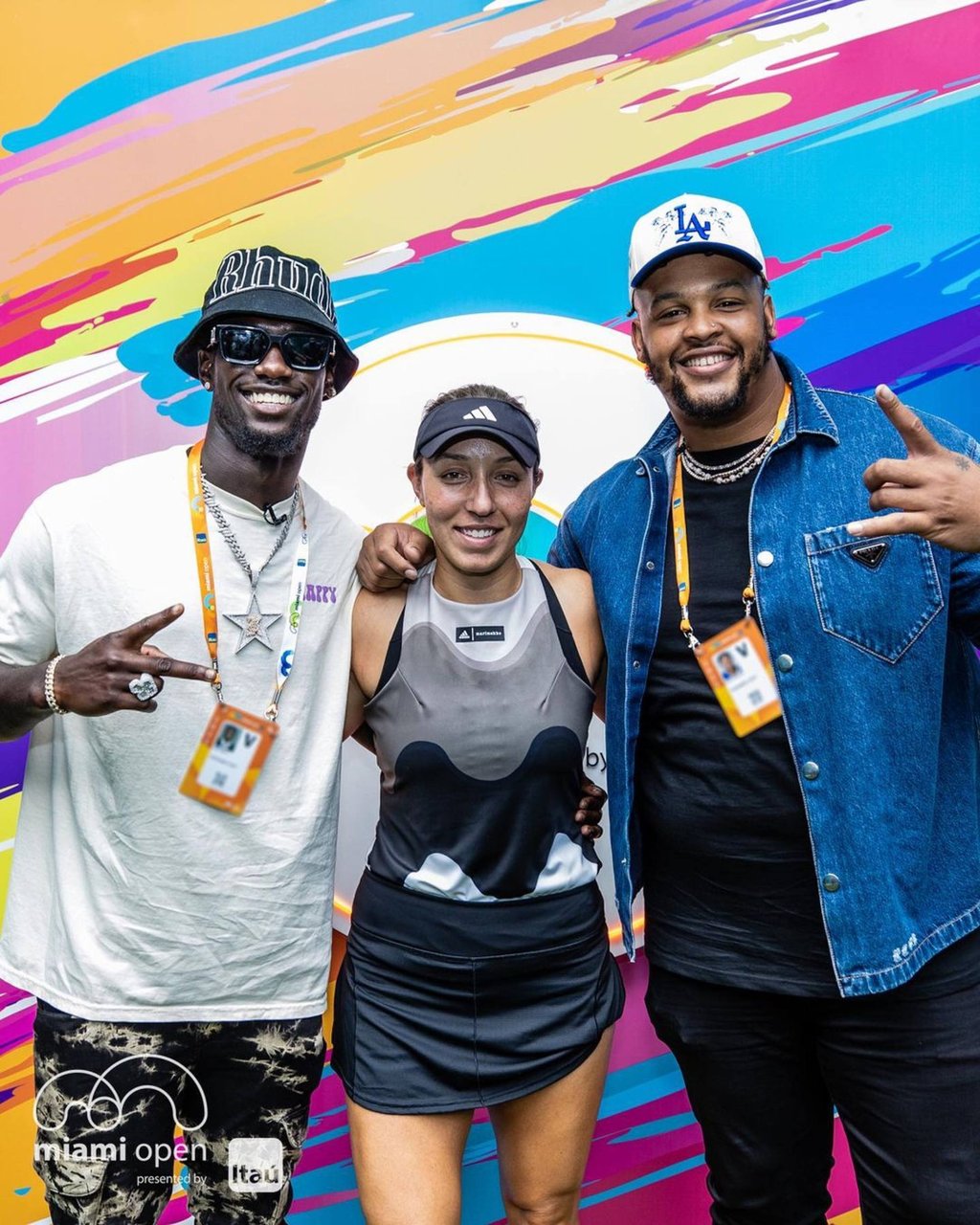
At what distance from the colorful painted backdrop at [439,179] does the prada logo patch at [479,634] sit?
968mm

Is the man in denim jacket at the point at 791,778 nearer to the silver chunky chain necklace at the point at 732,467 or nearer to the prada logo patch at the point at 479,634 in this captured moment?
the silver chunky chain necklace at the point at 732,467

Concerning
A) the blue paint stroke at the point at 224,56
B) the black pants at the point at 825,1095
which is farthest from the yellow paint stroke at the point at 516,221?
the black pants at the point at 825,1095

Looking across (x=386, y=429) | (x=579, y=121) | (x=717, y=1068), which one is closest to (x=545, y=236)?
(x=579, y=121)

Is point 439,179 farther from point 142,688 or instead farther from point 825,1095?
point 825,1095

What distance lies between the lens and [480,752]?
211 centimetres

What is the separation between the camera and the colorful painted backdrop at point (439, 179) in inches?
108

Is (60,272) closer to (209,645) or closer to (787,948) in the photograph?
(209,645)

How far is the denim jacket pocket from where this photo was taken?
204 cm

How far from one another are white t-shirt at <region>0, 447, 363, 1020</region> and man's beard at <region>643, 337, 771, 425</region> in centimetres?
90

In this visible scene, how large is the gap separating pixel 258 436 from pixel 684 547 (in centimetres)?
89

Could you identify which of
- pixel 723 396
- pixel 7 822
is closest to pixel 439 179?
pixel 723 396

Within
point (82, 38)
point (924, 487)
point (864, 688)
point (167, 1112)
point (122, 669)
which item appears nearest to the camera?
point (924, 487)

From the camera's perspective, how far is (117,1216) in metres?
2.17

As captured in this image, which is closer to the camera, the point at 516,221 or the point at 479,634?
the point at 479,634
